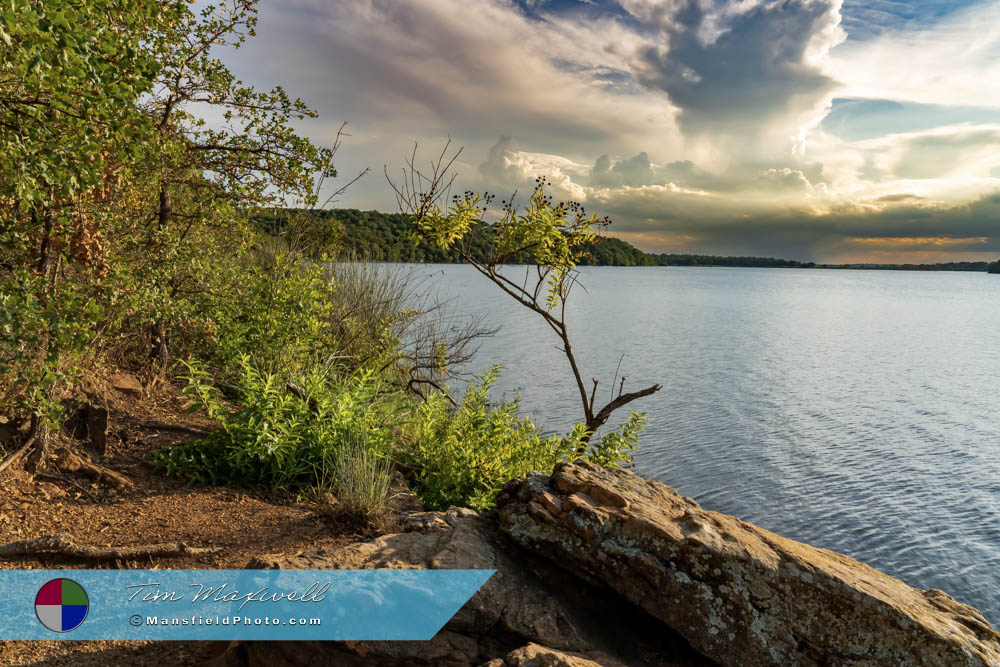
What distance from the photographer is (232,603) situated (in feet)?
11.3

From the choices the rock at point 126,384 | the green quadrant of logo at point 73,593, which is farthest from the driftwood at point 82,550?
the rock at point 126,384

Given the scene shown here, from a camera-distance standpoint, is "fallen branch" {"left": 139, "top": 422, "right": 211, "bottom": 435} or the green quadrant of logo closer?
the green quadrant of logo

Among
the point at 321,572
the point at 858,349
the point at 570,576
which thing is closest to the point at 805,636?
the point at 570,576

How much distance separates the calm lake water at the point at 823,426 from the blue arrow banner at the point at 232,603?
26.9ft

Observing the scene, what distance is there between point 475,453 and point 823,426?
12353mm

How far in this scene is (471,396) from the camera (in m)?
7.62

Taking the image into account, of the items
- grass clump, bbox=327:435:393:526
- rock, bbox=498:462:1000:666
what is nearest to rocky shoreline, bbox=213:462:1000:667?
rock, bbox=498:462:1000:666

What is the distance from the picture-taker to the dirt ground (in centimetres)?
358

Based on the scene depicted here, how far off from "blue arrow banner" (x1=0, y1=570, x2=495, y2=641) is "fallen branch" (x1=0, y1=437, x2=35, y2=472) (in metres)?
1.34

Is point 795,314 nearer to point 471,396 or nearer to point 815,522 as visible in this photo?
point 815,522

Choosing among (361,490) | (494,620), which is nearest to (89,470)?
(361,490)

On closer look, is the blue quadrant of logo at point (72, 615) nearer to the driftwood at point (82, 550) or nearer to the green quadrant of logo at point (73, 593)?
the green quadrant of logo at point (73, 593)

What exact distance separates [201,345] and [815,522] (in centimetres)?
1024

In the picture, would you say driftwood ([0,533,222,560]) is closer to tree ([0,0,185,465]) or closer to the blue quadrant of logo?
the blue quadrant of logo
